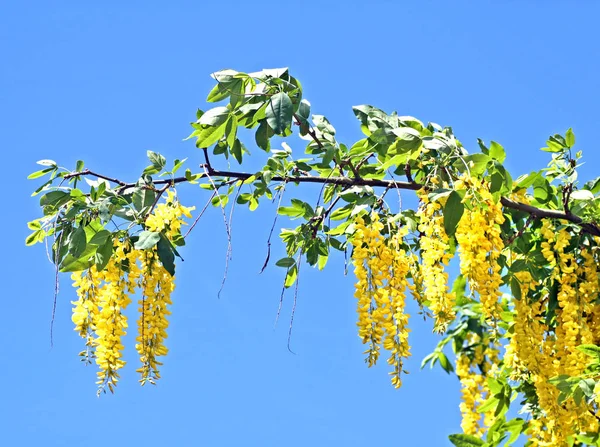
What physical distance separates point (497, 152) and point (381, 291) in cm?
87

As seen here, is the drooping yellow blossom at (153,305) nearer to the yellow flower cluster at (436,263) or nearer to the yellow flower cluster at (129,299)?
the yellow flower cluster at (129,299)

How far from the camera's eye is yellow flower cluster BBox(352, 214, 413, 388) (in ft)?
13.7

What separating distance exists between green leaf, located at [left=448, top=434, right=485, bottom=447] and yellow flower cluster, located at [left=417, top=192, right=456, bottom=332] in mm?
1092

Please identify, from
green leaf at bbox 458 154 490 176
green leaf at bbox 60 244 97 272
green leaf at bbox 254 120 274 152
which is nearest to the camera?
green leaf at bbox 458 154 490 176

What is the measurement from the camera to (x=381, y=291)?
4.31m

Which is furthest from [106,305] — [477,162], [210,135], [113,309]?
[477,162]

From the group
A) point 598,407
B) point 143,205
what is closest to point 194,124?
point 143,205

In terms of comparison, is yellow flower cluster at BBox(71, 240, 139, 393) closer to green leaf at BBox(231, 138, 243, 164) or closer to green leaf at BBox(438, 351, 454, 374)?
green leaf at BBox(231, 138, 243, 164)

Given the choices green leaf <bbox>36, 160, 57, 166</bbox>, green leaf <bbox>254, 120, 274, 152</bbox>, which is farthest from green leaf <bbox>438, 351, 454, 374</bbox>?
green leaf <bbox>36, 160, 57, 166</bbox>

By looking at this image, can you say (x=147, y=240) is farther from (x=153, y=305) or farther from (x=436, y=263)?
(x=436, y=263)

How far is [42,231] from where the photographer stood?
187 inches

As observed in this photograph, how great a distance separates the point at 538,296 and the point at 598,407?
84 centimetres

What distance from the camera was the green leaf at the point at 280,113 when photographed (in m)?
4.16

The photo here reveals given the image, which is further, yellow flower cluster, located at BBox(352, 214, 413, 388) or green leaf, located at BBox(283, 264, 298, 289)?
green leaf, located at BBox(283, 264, 298, 289)
